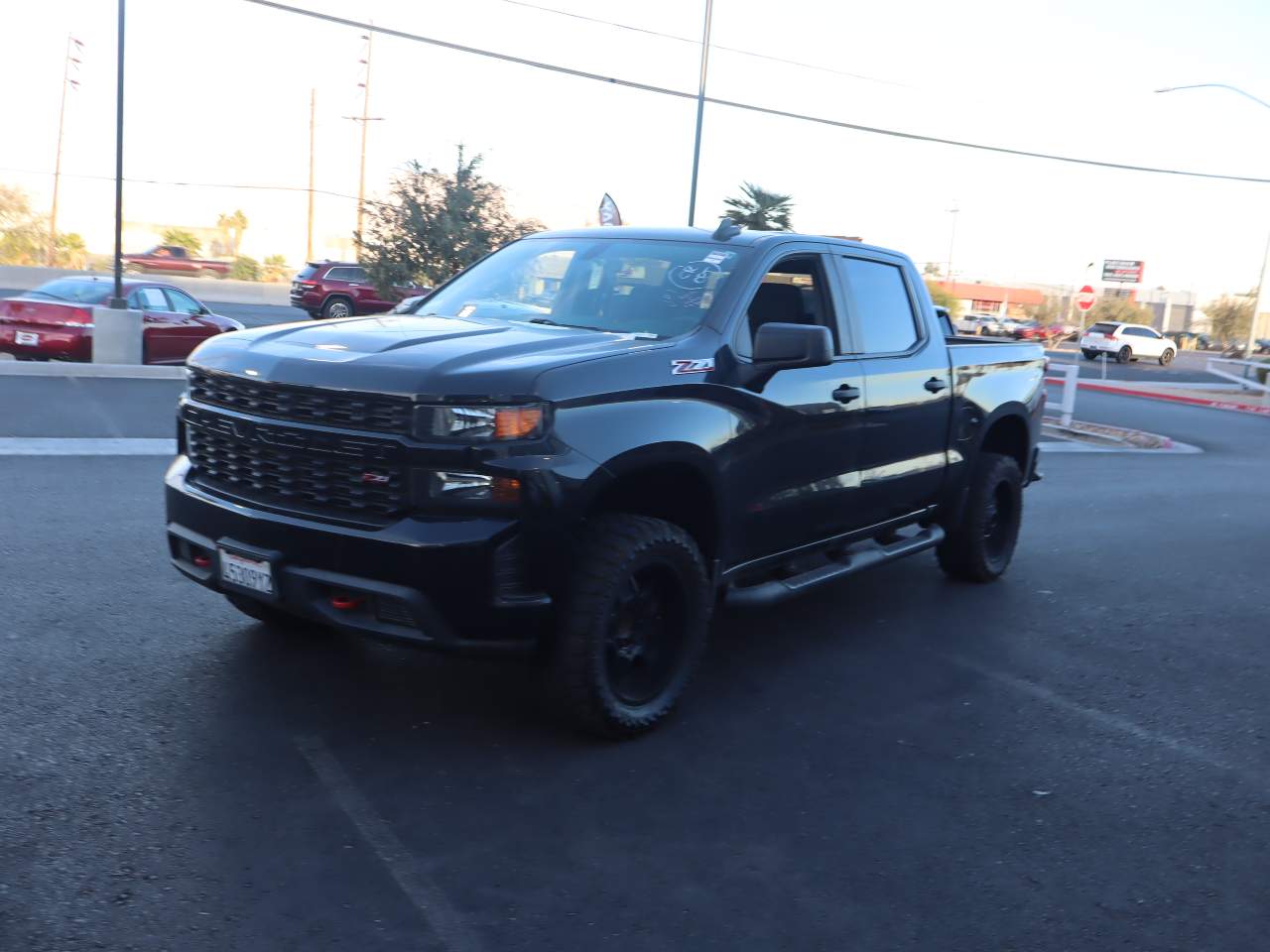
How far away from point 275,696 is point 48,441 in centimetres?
683

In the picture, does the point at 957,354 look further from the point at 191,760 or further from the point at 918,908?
the point at 191,760

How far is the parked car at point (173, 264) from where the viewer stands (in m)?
46.8

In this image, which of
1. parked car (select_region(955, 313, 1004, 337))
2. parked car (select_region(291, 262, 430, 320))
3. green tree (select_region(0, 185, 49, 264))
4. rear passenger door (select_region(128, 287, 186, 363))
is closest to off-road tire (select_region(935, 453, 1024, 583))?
rear passenger door (select_region(128, 287, 186, 363))

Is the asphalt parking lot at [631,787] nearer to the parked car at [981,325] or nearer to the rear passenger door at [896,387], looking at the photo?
the rear passenger door at [896,387]

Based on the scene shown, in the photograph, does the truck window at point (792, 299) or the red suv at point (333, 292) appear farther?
the red suv at point (333, 292)

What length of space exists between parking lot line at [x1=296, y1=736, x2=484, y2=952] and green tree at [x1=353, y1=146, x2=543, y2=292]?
18011 mm

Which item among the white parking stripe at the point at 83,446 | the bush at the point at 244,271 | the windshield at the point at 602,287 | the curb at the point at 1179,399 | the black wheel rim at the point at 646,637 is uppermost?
the windshield at the point at 602,287

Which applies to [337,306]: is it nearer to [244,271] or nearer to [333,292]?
[333,292]

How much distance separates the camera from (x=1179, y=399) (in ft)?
97.4

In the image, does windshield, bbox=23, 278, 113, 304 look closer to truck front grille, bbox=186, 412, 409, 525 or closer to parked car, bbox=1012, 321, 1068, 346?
truck front grille, bbox=186, 412, 409, 525

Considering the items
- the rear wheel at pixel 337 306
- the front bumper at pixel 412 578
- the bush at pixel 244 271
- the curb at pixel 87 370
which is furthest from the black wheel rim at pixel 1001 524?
the bush at pixel 244 271

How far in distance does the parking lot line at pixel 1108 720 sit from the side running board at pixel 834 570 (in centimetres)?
63

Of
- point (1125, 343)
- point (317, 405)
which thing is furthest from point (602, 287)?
point (1125, 343)

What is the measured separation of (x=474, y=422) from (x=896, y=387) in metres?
2.82
